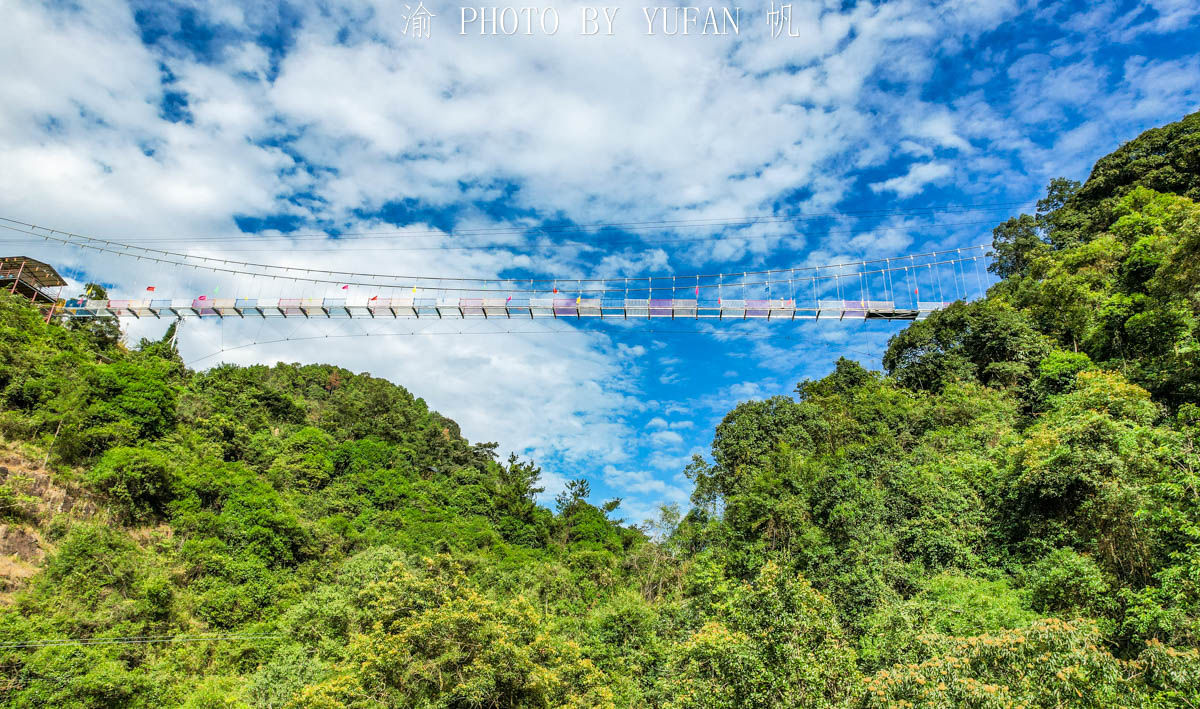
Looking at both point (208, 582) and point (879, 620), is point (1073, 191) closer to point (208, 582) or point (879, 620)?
point (879, 620)

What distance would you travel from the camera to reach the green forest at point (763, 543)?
12.7 meters

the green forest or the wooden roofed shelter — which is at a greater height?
the wooden roofed shelter

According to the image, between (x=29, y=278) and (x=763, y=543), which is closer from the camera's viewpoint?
(x=763, y=543)

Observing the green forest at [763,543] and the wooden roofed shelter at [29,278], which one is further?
the wooden roofed shelter at [29,278]

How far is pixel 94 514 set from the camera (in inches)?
1085

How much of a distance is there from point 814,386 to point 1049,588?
23785 millimetres

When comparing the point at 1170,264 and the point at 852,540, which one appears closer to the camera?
the point at 1170,264

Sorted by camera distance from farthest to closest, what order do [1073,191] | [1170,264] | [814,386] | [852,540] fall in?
1. [814,386]
2. [1073,191]
3. [852,540]
4. [1170,264]

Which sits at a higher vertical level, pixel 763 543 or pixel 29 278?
pixel 29 278

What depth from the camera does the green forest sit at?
12.7 m

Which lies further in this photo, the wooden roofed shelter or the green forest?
the wooden roofed shelter

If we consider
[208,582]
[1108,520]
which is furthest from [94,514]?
[1108,520]

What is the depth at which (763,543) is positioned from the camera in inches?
963

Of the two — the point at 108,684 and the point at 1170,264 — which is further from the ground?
the point at 1170,264
